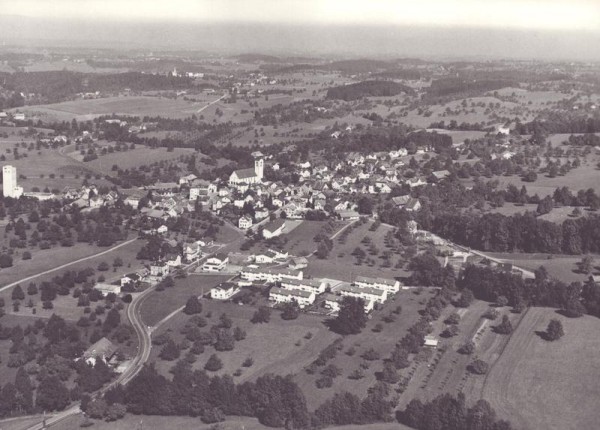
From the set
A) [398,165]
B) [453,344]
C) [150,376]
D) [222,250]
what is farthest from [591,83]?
[150,376]

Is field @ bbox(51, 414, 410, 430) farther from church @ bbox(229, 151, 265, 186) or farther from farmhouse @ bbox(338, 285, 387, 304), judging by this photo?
church @ bbox(229, 151, 265, 186)

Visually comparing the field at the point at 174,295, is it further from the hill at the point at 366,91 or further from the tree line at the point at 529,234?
the hill at the point at 366,91

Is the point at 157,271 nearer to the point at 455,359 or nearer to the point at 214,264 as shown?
the point at 214,264

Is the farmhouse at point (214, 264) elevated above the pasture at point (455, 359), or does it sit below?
below

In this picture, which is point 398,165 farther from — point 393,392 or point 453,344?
point 393,392

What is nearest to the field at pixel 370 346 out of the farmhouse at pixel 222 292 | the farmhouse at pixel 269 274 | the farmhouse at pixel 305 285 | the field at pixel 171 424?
the field at pixel 171 424

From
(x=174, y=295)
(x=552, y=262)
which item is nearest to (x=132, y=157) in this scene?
(x=174, y=295)
